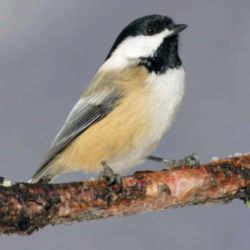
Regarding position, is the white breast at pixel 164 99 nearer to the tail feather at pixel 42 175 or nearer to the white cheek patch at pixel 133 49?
the white cheek patch at pixel 133 49

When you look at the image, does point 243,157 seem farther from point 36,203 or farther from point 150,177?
point 36,203

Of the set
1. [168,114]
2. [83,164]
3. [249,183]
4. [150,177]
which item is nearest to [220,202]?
[249,183]

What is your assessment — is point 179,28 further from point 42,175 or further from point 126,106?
point 42,175

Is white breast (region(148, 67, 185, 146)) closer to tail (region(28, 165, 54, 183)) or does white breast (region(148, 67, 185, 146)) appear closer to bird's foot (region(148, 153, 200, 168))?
bird's foot (region(148, 153, 200, 168))

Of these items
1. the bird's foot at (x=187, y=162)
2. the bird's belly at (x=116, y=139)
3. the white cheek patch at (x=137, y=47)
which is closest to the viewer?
the bird's foot at (x=187, y=162)

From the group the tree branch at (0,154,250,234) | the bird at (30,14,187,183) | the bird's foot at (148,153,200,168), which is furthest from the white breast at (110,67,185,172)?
the tree branch at (0,154,250,234)

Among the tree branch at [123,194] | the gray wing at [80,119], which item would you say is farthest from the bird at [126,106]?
the tree branch at [123,194]
